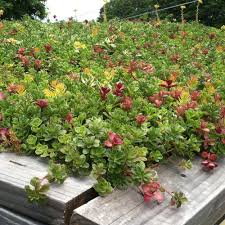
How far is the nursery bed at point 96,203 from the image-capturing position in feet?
6.23

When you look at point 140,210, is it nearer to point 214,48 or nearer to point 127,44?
point 127,44

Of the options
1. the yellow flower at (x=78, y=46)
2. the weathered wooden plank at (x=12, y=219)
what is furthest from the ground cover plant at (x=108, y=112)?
the weathered wooden plank at (x=12, y=219)

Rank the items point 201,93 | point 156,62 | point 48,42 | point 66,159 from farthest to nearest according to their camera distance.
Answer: point 48,42
point 156,62
point 201,93
point 66,159

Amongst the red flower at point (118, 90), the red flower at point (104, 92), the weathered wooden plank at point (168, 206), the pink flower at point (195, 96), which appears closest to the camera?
the weathered wooden plank at point (168, 206)

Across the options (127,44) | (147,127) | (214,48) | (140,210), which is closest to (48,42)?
(127,44)

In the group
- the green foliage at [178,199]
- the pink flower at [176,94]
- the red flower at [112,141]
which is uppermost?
the pink flower at [176,94]

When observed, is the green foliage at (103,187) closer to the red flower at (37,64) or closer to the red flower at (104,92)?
the red flower at (104,92)

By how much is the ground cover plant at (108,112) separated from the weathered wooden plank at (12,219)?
0.44 feet

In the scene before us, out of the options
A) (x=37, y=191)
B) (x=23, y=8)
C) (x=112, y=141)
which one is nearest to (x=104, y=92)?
(x=112, y=141)

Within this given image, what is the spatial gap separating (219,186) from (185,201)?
1.09ft

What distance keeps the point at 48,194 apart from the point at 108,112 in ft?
2.44

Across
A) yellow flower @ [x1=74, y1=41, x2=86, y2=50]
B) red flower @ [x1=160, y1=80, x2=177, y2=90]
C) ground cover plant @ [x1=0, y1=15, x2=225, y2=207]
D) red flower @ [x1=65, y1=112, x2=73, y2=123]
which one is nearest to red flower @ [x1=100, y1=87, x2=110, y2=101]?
ground cover plant @ [x1=0, y1=15, x2=225, y2=207]

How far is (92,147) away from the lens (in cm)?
215

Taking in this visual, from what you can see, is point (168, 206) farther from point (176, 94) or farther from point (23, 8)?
point (23, 8)
